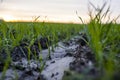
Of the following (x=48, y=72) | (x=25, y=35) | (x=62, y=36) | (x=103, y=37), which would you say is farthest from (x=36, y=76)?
(x=62, y=36)

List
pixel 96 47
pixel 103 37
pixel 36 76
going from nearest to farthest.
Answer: pixel 96 47 < pixel 36 76 < pixel 103 37

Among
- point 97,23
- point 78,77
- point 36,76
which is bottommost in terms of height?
point 36,76

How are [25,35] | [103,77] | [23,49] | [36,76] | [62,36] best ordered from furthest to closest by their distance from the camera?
[62,36] < [25,35] < [23,49] < [36,76] < [103,77]

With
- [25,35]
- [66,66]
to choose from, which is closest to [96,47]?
[66,66]

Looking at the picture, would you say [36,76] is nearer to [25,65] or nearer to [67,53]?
[25,65]

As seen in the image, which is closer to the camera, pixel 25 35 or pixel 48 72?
pixel 48 72

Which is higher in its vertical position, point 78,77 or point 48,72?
point 78,77

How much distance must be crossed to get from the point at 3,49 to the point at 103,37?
1.06 metres

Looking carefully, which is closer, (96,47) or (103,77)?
(103,77)

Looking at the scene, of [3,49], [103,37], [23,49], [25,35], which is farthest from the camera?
[25,35]

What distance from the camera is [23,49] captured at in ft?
11.3

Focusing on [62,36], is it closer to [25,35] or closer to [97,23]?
[25,35]

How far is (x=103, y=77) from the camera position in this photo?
1088 millimetres

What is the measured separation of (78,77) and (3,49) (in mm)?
2097
